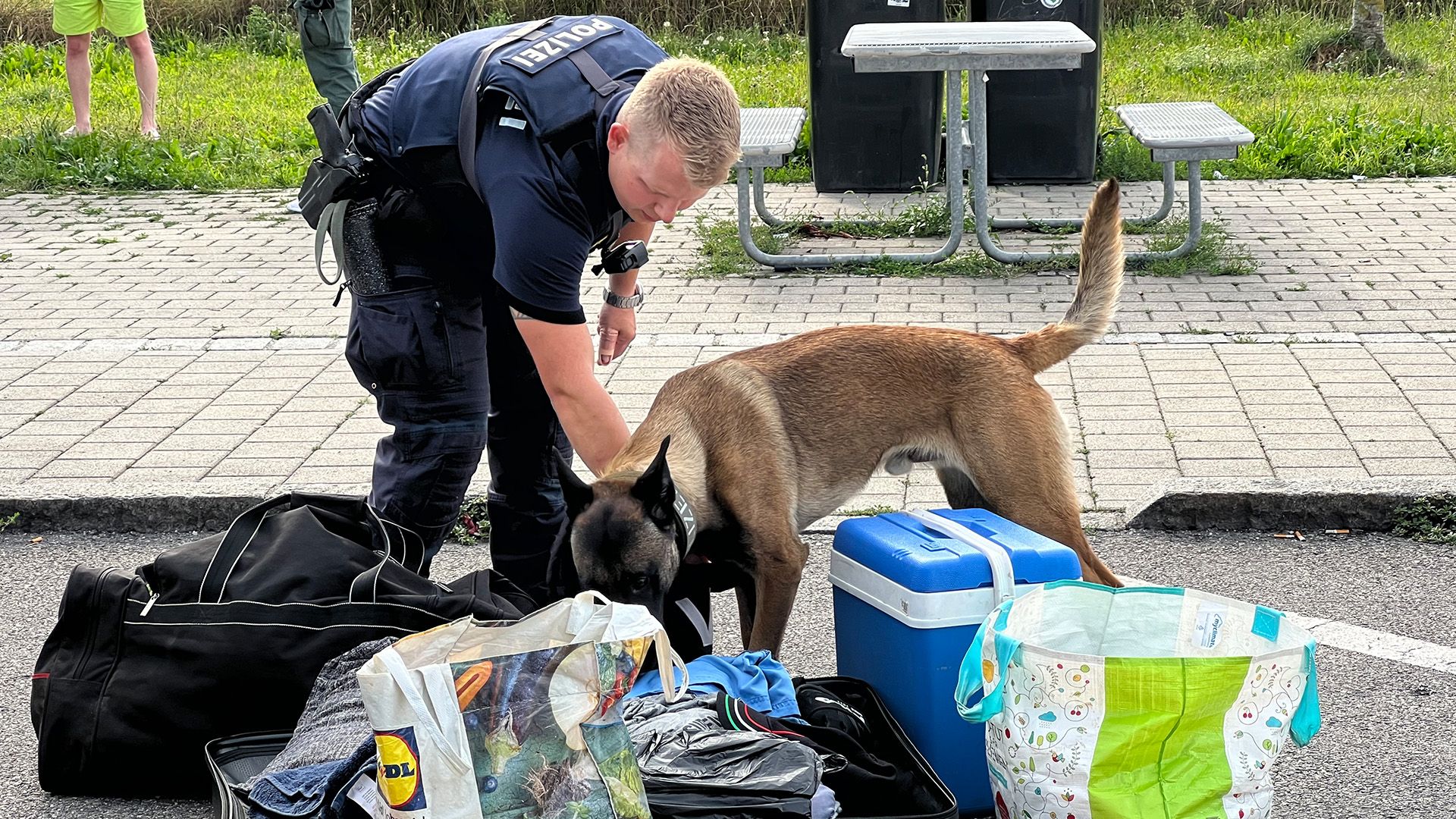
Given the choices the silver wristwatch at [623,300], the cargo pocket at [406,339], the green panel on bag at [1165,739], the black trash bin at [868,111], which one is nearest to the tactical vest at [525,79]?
the cargo pocket at [406,339]

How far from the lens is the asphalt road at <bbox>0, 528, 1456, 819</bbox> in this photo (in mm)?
3076

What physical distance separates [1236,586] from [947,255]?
12.1ft

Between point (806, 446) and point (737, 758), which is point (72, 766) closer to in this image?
point (737, 758)

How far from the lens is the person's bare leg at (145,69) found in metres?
10.2

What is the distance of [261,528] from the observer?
3.27m

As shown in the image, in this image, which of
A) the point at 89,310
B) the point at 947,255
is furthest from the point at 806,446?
the point at 89,310

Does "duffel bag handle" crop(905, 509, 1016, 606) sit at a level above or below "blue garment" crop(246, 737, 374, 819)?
above

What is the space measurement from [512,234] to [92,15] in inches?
352

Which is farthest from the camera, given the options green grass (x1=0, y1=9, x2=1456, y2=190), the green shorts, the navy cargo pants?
the green shorts

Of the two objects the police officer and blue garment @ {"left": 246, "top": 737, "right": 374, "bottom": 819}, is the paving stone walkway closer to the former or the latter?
the police officer

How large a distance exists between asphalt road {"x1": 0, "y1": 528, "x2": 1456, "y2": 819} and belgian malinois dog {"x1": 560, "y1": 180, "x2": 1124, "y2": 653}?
1.46ft

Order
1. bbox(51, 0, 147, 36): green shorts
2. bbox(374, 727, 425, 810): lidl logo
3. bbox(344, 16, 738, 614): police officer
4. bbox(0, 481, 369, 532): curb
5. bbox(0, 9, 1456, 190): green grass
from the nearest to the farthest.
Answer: bbox(374, 727, 425, 810): lidl logo
bbox(344, 16, 738, 614): police officer
bbox(0, 481, 369, 532): curb
bbox(0, 9, 1456, 190): green grass
bbox(51, 0, 147, 36): green shorts

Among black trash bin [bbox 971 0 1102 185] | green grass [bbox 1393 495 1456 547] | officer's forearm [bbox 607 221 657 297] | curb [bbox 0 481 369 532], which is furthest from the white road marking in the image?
black trash bin [bbox 971 0 1102 185]

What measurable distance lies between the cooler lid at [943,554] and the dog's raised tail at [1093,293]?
0.67m
